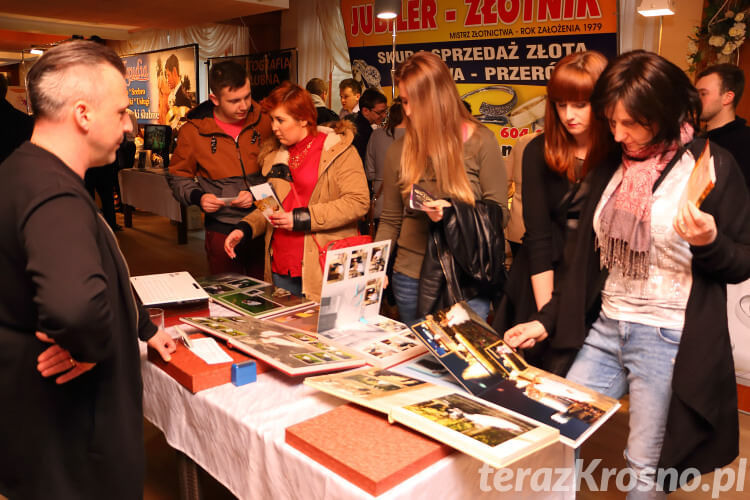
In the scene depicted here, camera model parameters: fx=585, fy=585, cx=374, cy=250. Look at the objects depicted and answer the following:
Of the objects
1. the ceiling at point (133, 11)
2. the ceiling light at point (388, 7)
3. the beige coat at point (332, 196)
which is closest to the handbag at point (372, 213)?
the beige coat at point (332, 196)

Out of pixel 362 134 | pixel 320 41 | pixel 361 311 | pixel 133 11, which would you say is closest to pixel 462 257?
pixel 361 311

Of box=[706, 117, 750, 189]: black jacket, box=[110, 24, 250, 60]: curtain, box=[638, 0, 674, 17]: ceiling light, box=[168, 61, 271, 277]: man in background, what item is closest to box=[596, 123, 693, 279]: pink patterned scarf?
box=[168, 61, 271, 277]: man in background

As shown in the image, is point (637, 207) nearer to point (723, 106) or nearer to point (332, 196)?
point (332, 196)

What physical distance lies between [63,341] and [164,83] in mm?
11014

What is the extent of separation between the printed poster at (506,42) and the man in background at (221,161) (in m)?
3.58

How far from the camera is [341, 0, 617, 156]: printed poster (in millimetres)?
5285

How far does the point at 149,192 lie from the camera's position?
686cm

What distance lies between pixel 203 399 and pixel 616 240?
1093mm

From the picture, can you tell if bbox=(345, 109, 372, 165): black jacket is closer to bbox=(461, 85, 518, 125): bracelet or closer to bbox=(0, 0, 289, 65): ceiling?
bbox=(461, 85, 518, 125): bracelet

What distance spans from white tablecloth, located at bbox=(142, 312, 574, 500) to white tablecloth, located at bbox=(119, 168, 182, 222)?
5.11 meters

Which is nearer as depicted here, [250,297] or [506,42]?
[250,297]

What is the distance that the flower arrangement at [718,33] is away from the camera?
4.33m

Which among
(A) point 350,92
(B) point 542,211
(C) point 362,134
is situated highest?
(A) point 350,92

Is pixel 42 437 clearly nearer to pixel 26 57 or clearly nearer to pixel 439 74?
pixel 439 74
